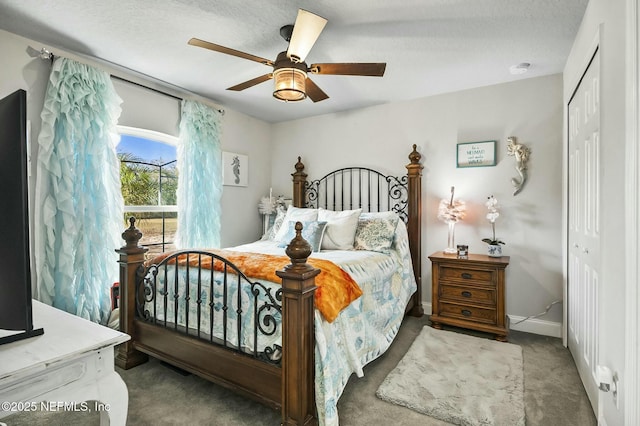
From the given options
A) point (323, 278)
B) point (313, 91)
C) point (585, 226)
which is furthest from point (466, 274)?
point (313, 91)

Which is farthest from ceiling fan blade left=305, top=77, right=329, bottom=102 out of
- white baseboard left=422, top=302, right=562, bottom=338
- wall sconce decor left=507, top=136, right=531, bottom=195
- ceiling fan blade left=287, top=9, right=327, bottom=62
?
white baseboard left=422, top=302, right=562, bottom=338

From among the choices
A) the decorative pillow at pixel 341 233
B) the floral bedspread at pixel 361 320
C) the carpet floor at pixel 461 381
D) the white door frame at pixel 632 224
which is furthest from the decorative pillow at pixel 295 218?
the white door frame at pixel 632 224

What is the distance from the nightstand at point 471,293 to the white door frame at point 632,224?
166 centimetres

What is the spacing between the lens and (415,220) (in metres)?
3.58

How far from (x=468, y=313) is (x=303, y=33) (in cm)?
273

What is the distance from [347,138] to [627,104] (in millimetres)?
3075

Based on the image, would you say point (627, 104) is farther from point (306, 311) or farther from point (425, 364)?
point (425, 364)

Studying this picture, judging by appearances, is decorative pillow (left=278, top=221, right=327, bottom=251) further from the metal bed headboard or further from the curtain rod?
the curtain rod

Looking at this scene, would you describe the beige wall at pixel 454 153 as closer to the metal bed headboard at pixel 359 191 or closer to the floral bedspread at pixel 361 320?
the metal bed headboard at pixel 359 191

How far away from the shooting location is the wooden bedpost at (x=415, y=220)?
356 cm

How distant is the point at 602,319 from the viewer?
1.60 m

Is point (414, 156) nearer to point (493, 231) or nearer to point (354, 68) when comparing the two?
point (493, 231)

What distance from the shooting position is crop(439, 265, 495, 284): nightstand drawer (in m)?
2.91

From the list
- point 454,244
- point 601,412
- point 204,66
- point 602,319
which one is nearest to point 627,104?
point 602,319
